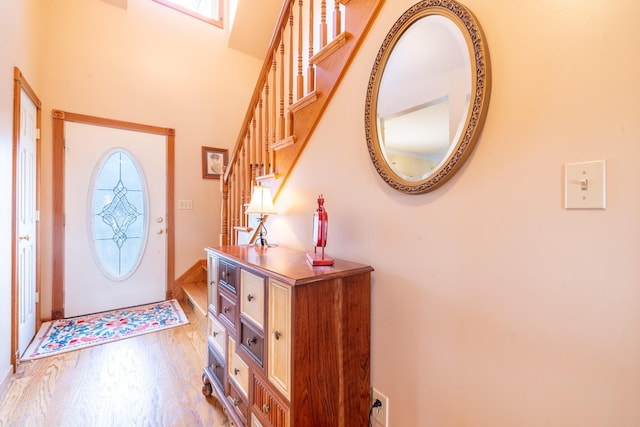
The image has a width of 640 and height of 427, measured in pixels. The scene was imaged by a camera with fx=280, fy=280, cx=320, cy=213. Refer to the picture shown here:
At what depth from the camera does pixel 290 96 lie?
1820mm

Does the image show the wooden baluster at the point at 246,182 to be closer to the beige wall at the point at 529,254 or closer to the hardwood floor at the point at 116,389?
the hardwood floor at the point at 116,389

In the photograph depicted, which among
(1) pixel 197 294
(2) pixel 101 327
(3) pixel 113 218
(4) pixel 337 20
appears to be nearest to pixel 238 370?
(4) pixel 337 20

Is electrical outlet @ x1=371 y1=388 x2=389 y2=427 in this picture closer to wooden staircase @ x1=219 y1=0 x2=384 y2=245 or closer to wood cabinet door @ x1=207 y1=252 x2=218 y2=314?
wood cabinet door @ x1=207 y1=252 x2=218 y2=314

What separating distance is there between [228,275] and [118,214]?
7.87 ft

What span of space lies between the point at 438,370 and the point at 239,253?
106 cm

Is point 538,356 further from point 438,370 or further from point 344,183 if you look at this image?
point 344,183

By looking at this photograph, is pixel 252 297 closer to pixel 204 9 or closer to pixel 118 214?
pixel 118 214

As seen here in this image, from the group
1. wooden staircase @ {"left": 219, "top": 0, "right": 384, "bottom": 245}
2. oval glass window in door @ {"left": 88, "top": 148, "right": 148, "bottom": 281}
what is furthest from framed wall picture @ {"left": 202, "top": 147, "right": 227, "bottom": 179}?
wooden staircase @ {"left": 219, "top": 0, "right": 384, "bottom": 245}

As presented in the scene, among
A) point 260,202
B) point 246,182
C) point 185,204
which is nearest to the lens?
point 260,202

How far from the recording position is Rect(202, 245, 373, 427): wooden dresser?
102 cm

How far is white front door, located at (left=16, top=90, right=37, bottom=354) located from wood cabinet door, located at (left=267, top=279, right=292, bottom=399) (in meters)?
2.16

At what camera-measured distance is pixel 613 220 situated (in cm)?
66

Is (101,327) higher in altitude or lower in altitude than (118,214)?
lower

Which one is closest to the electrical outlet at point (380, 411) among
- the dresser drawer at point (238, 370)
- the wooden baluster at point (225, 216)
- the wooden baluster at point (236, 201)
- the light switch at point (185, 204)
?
the dresser drawer at point (238, 370)
